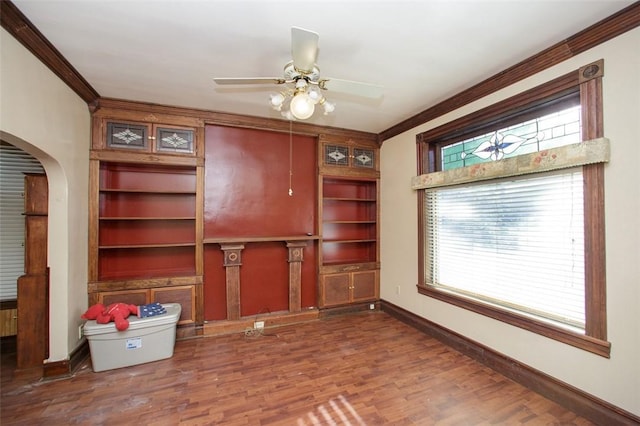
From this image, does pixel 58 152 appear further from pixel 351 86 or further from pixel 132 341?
pixel 351 86

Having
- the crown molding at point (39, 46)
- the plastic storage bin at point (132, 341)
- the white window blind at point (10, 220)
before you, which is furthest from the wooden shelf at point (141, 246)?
the crown molding at point (39, 46)

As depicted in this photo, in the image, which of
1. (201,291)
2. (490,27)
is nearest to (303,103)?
(490,27)

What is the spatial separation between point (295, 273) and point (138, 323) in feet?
6.02

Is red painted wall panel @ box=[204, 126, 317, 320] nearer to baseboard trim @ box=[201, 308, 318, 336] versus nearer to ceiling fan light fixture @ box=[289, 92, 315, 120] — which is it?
baseboard trim @ box=[201, 308, 318, 336]

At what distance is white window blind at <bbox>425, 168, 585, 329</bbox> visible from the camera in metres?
2.03

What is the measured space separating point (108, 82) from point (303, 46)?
7.41 feet

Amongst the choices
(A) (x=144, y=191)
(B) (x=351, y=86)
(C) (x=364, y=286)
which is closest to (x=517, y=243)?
(B) (x=351, y=86)

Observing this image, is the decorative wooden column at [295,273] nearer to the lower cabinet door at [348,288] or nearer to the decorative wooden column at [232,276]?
the lower cabinet door at [348,288]

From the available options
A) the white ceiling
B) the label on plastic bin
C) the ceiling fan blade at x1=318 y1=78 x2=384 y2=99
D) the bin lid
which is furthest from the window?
the label on plastic bin

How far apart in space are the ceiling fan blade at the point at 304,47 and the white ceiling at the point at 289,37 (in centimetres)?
30

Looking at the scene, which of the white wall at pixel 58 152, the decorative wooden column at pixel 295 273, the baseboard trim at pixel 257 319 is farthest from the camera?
the decorative wooden column at pixel 295 273

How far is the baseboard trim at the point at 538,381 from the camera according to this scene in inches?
69.2

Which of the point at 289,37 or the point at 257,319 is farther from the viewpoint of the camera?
the point at 257,319

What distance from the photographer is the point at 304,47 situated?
156 cm
